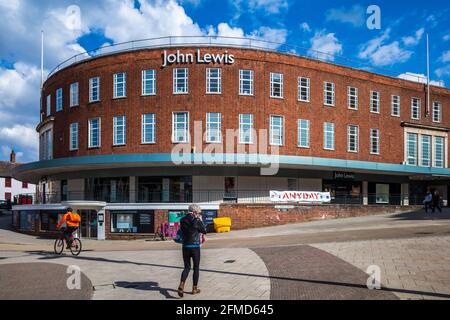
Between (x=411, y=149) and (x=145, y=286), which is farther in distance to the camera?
(x=411, y=149)

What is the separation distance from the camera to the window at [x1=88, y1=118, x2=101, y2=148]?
3375cm

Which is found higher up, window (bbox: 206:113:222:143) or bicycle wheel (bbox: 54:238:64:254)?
window (bbox: 206:113:222:143)

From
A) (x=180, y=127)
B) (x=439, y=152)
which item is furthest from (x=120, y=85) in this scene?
(x=439, y=152)

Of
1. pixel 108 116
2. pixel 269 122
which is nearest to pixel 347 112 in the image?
pixel 269 122

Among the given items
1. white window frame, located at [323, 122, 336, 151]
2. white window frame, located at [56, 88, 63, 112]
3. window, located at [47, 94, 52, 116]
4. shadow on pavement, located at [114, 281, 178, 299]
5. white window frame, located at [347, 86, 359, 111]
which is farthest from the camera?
window, located at [47, 94, 52, 116]

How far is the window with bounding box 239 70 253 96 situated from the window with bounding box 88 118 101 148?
11000 mm

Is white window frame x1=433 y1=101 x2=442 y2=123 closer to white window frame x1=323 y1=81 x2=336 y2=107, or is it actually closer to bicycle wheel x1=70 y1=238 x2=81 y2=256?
white window frame x1=323 y1=81 x2=336 y2=107

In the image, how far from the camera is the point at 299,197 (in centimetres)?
3023

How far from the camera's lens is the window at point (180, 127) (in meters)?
31.4

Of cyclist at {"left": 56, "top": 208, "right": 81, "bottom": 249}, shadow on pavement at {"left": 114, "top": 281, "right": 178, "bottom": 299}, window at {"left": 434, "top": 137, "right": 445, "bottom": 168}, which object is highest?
window at {"left": 434, "top": 137, "right": 445, "bottom": 168}

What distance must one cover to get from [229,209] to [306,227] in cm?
512

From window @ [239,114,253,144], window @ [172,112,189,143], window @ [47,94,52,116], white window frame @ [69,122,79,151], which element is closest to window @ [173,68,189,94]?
window @ [172,112,189,143]

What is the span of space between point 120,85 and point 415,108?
26157 millimetres

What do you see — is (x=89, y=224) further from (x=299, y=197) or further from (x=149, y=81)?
(x=299, y=197)
